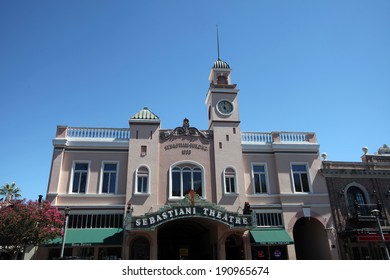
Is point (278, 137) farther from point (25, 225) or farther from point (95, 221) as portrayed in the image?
point (25, 225)

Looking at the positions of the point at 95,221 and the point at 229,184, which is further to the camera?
→ the point at 229,184

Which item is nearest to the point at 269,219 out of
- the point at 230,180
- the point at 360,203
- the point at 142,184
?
the point at 230,180

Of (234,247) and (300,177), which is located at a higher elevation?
(300,177)

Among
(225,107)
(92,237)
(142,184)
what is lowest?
(92,237)

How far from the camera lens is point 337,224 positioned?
24562 mm

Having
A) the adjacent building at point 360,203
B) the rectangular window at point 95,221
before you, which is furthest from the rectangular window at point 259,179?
the rectangular window at point 95,221

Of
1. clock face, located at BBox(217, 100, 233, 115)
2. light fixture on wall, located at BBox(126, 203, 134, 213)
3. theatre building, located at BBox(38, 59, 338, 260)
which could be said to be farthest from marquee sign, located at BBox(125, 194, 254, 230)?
clock face, located at BBox(217, 100, 233, 115)

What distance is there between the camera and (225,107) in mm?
27438

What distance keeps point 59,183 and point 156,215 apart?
26.4 ft

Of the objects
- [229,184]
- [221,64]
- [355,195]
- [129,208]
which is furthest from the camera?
[221,64]

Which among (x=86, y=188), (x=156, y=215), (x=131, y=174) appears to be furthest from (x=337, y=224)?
(x=86, y=188)

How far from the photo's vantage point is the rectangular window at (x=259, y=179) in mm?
25438

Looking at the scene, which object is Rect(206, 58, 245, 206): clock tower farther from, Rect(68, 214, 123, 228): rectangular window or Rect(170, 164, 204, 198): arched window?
Rect(68, 214, 123, 228): rectangular window

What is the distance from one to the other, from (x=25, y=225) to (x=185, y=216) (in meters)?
9.38
